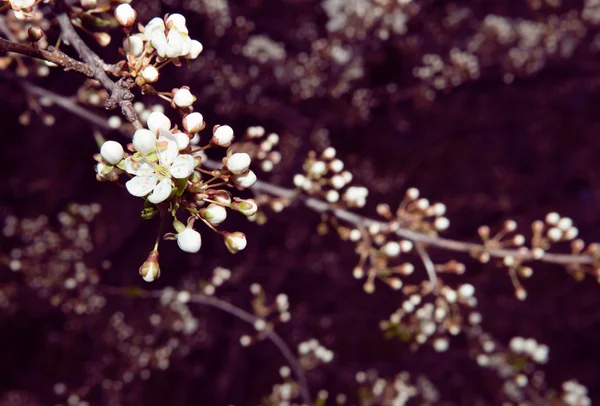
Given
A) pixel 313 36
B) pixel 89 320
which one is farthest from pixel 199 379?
pixel 313 36

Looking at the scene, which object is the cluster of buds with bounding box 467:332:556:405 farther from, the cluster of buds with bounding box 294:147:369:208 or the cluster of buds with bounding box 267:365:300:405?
the cluster of buds with bounding box 294:147:369:208

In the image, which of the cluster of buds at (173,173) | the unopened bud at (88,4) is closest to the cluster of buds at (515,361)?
the cluster of buds at (173,173)

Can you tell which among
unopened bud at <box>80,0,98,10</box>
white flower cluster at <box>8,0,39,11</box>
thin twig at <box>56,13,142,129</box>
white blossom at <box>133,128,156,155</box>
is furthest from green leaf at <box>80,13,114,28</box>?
white blossom at <box>133,128,156,155</box>

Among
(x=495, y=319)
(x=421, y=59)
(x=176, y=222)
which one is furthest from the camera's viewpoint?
(x=495, y=319)

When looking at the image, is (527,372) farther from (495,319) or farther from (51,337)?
(51,337)

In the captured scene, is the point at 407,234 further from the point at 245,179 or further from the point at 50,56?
the point at 50,56

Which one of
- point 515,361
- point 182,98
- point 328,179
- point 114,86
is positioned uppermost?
point 515,361

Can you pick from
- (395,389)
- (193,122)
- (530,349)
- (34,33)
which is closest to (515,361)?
(530,349)
